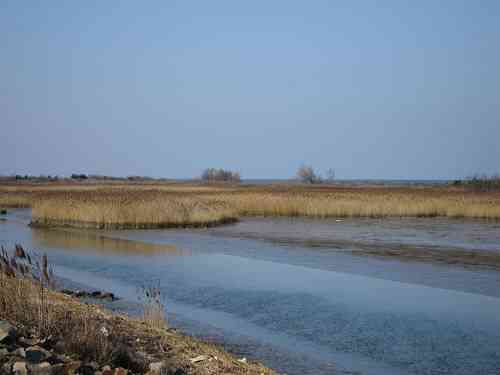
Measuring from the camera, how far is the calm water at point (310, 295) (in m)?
7.96

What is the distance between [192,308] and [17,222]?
2248cm

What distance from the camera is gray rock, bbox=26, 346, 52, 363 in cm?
514

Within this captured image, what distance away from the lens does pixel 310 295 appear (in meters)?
11.8

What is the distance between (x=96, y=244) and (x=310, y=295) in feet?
37.6

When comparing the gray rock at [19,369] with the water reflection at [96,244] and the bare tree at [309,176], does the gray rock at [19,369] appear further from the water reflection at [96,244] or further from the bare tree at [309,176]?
the bare tree at [309,176]

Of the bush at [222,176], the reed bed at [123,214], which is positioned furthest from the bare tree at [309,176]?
the reed bed at [123,214]

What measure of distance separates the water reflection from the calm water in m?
0.04

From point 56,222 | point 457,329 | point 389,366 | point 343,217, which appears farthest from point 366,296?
point 343,217

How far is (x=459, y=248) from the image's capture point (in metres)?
19.6

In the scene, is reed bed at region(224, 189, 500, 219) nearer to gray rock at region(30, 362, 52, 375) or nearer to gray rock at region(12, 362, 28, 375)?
gray rock at region(30, 362, 52, 375)

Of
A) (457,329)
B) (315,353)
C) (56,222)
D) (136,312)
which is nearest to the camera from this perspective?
(315,353)

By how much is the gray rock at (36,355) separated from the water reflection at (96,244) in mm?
13105

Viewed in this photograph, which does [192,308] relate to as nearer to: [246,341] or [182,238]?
[246,341]

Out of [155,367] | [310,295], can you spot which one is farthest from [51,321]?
[310,295]
